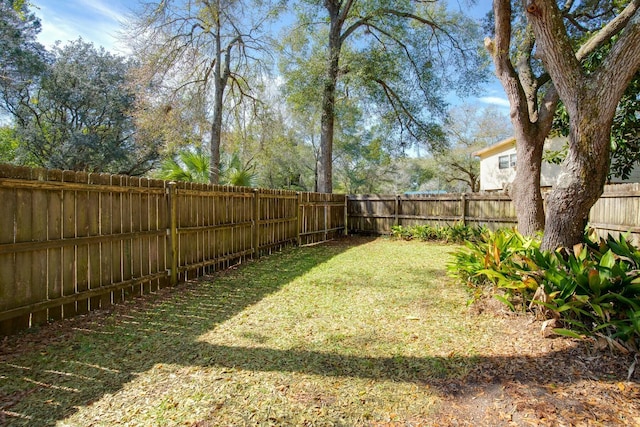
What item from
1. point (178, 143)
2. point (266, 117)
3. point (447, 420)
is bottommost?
point (447, 420)

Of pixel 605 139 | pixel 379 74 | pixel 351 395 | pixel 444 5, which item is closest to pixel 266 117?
pixel 379 74

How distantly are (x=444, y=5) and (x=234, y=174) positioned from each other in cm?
1005

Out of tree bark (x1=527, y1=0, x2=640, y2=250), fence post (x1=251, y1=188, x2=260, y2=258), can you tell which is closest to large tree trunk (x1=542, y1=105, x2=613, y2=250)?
tree bark (x1=527, y1=0, x2=640, y2=250)

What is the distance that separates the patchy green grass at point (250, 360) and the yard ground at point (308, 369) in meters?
0.01

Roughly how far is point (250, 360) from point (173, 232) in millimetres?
2867

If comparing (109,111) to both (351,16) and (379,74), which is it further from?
(379,74)

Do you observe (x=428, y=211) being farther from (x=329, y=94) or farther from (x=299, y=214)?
(x=329, y=94)

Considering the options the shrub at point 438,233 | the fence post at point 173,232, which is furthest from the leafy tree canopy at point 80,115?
the fence post at point 173,232

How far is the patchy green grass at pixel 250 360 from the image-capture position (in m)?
2.14

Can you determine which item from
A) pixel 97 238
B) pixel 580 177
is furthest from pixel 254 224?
pixel 580 177

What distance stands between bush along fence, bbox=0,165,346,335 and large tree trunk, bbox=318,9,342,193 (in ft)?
21.2

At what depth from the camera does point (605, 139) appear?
147 inches

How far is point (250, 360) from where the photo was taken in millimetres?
2814

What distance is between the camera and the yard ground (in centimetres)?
212
